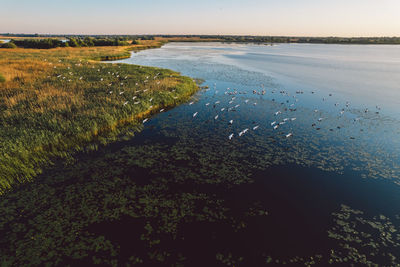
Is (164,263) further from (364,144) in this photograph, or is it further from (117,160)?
(364,144)

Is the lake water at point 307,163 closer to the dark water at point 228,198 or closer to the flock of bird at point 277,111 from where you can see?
the dark water at point 228,198

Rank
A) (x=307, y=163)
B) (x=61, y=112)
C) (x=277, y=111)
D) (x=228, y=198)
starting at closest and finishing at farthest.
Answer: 1. (x=228, y=198)
2. (x=307, y=163)
3. (x=61, y=112)
4. (x=277, y=111)

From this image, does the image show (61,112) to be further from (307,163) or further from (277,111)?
(277,111)

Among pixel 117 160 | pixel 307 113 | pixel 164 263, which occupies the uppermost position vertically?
pixel 307 113

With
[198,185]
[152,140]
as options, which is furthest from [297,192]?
[152,140]

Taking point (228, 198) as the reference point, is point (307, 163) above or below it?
above

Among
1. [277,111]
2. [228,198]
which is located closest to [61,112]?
[228,198]

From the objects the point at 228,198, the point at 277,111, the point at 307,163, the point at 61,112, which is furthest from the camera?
the point at 277,111
